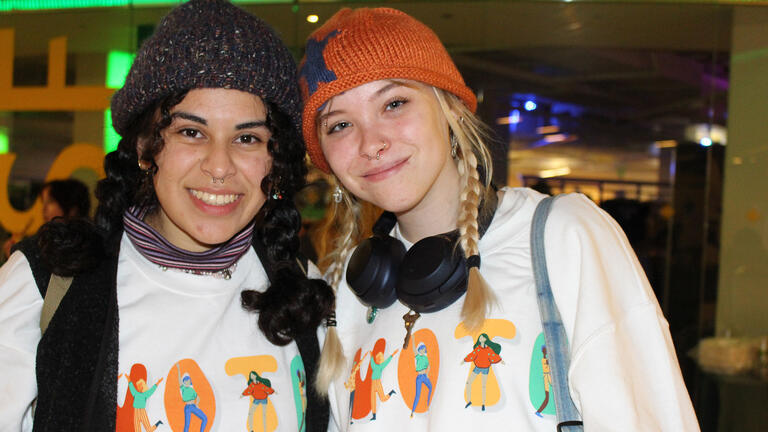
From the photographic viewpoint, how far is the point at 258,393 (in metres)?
1.58

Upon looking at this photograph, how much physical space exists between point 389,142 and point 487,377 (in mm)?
619

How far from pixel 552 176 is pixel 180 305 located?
498 cm

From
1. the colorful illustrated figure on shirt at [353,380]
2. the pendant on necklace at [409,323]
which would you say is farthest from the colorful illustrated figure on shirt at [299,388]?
the pendant on necklace at [409,323]

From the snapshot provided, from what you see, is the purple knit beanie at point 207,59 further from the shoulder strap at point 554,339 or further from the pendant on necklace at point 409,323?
the shoulder strap at point 554,339

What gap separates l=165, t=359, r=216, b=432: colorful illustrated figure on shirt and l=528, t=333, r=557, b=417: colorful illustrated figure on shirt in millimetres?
780

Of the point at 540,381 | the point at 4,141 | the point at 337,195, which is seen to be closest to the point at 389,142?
the point at 337,195

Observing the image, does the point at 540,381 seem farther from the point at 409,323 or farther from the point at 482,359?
the point at 409,323

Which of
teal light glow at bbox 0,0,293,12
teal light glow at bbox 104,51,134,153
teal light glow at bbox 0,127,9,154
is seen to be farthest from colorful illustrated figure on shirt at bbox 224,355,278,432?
teal light glow at bbox 0,127,9,154

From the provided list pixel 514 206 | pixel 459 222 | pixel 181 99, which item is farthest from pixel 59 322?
pixel 514 206

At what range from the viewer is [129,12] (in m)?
5.24

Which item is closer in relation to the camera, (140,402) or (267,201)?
(140,402)

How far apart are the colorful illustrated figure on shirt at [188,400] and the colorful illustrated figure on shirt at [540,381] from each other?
78 centimetres

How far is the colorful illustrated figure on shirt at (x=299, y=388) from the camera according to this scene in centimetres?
166

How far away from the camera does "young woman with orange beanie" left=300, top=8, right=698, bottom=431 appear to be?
1.26m
